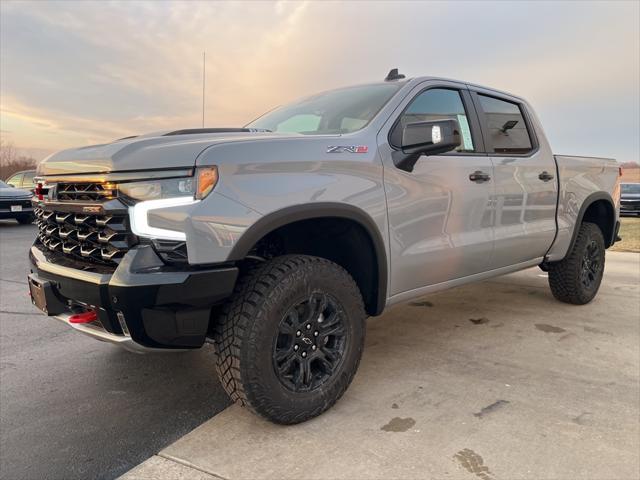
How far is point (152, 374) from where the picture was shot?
3303 millimetres

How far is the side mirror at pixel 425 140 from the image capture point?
268 centimetres

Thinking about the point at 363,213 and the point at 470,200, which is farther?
the point at 470,200

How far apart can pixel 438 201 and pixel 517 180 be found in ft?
3.54

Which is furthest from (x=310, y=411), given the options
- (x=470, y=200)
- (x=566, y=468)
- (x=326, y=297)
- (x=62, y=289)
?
(x=470, y=200)

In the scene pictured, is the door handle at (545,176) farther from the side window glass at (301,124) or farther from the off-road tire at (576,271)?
the side window glass at (301,124)

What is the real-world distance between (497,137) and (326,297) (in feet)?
7.12

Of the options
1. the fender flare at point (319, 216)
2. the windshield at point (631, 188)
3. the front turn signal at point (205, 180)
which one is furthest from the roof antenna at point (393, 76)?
the windshield at point (631, 188)

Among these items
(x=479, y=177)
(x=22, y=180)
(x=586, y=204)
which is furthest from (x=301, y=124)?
(x=22, y=180)

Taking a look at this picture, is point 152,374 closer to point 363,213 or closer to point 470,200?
point 363,213

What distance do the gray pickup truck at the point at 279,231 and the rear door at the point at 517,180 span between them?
0.04 meters

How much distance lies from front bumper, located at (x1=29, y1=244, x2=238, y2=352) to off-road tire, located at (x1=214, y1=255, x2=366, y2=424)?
0.14 meters

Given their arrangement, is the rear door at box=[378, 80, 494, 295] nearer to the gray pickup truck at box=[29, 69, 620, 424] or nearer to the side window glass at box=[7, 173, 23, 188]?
the gray pickup truck at box=[29, 69, 620, 424]

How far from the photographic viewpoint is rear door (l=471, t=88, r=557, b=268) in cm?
372

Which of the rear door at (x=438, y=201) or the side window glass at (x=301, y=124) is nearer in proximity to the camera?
the rear door at (x=438, y=201)
